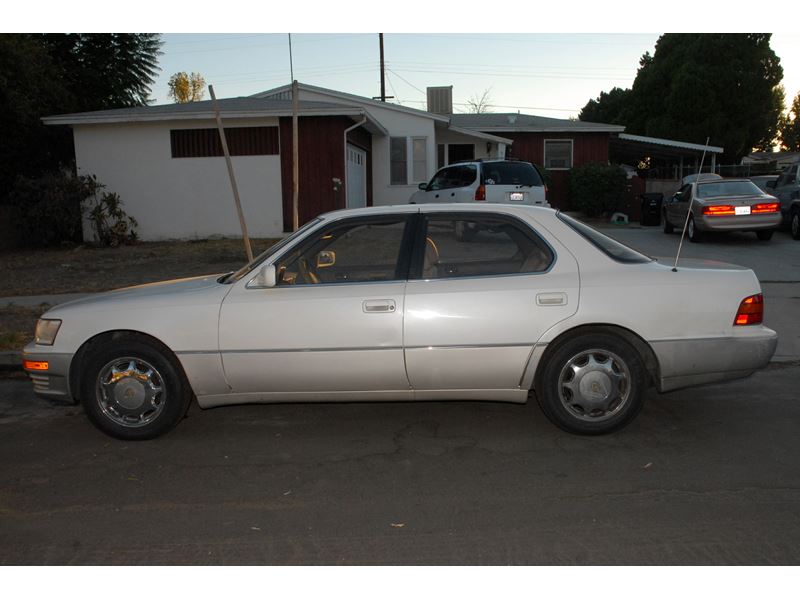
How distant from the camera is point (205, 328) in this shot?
15.6 feet

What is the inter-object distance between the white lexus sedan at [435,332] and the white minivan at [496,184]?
31.8 feet

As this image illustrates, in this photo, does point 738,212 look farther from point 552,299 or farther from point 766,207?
point 552,299

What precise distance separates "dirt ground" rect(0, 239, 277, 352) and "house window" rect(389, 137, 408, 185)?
6.66 m

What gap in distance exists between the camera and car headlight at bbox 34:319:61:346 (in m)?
4.93

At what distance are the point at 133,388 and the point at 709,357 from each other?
385cm

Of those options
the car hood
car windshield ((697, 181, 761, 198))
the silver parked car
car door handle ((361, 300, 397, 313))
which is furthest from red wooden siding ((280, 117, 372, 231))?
car door handle ((361, 300, 397, 313))

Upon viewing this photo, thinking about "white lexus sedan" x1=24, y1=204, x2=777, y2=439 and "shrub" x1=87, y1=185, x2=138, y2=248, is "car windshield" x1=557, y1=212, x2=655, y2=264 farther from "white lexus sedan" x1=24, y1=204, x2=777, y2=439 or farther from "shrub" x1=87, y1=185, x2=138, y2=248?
"shrub" x1=87, y1=185, x2=138, y2=248

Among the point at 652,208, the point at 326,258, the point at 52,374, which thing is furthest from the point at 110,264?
the point at 652,208

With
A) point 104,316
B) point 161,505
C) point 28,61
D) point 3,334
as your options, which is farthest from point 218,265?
point 28,61

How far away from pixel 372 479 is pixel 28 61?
1914 cm

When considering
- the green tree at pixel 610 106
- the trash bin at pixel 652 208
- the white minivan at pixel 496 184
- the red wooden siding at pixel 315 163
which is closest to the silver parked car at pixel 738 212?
the white minivan at pixel 496 184

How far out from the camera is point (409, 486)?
4.14 m

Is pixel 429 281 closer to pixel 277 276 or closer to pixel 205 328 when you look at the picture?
pixel 277 276

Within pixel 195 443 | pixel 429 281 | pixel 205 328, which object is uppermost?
pixel 429 281
